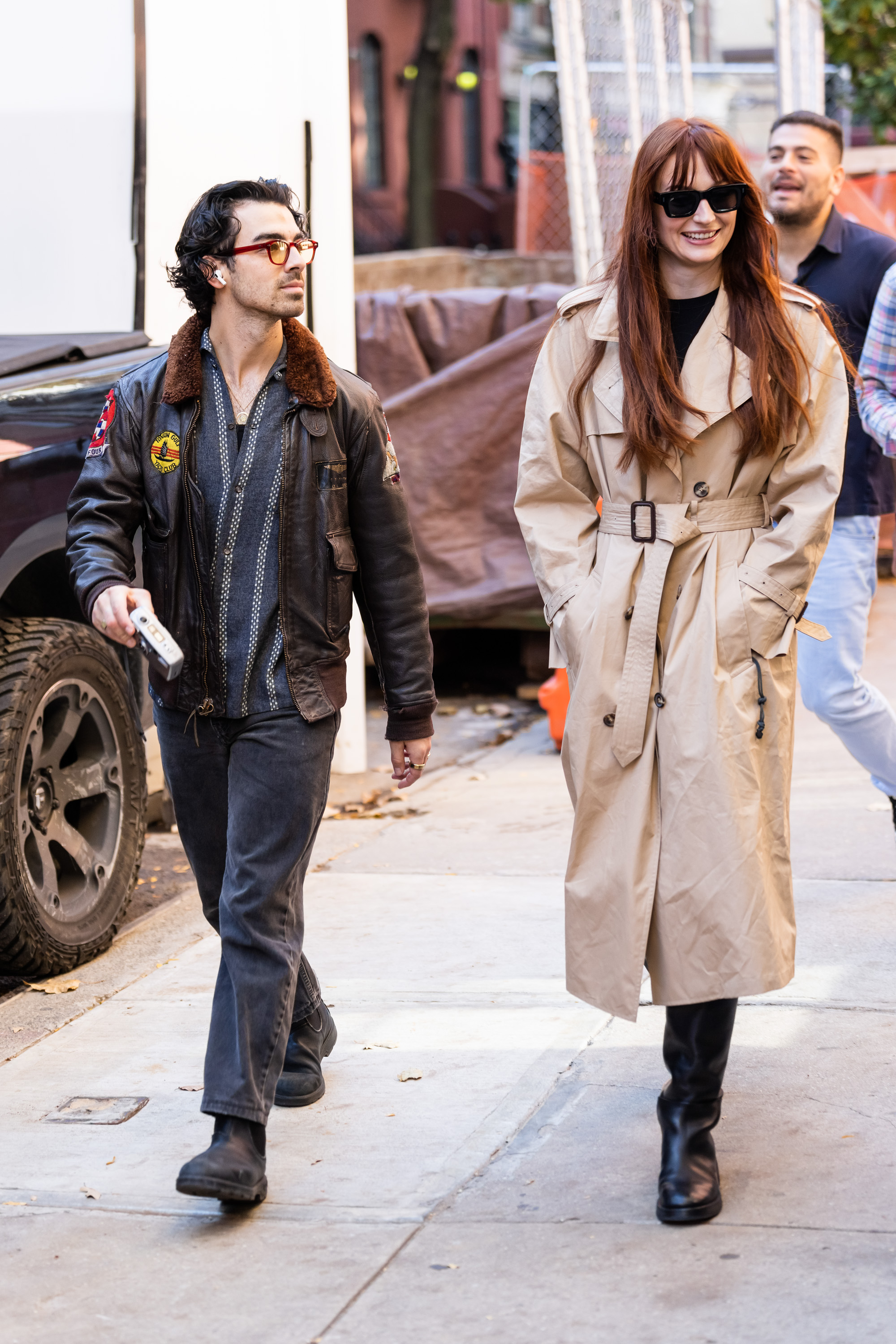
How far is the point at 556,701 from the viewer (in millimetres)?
7363

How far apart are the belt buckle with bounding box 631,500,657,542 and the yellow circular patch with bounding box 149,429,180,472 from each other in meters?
0.90

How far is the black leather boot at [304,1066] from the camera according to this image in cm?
388

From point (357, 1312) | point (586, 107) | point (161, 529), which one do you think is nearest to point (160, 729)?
point (161, 529)

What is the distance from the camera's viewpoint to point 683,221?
3262mm

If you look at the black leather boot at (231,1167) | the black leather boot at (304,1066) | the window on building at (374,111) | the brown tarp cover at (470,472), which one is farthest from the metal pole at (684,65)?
the window on building at (374,111)

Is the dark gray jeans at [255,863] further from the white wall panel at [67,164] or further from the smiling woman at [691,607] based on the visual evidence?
the white wall panel at [67,164]

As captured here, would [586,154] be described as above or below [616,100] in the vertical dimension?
below

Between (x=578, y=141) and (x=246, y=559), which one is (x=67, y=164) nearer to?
(x=246, y=559)

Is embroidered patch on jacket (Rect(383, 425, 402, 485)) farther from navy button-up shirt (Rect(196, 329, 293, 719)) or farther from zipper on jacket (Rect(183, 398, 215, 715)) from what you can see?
zipper on jacket (Rect(183, 398, 215, 715))

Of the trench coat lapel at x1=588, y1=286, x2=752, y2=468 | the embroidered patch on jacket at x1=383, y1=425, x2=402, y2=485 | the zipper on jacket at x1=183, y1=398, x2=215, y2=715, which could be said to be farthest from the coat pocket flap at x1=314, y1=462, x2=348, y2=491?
the trench coat lapel at x1=588, y1=286, x2=752, y2=468

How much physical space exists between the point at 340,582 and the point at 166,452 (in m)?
0.43

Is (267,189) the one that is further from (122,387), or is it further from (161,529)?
(161,529)

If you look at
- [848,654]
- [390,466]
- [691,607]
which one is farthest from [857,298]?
[691,607]

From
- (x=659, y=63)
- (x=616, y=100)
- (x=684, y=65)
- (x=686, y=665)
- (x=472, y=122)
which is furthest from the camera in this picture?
(x=472, y=122)
